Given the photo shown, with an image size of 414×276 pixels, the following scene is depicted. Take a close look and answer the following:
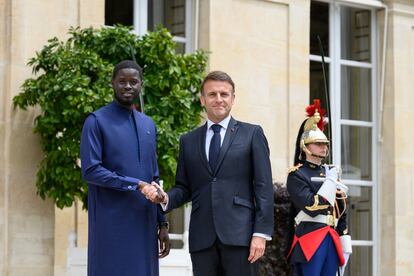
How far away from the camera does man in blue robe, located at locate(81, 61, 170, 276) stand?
19.9 feet

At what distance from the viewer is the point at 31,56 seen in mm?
9688

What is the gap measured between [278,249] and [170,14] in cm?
347

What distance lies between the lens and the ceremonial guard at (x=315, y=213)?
8.19m

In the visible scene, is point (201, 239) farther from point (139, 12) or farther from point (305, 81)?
point (305, 81)

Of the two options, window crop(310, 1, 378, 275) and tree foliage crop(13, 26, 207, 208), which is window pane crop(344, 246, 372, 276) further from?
tree foliage crop(13, 26, 207, 208)

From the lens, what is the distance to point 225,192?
244 inches

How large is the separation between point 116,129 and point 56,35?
153 inches

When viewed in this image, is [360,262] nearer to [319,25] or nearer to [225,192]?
[319,25]

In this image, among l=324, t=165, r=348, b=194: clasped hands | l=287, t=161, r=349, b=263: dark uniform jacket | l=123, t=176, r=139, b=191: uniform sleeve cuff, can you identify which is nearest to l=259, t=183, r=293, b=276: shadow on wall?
l=287, t=161, r=349, b=263: dark uniform jacket

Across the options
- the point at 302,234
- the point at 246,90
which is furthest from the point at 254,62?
A: the point at 302,234

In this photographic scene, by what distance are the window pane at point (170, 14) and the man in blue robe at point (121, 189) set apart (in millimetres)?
5122

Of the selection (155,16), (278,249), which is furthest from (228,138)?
(155,16)

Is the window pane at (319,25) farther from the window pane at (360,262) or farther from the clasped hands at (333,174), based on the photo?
the clasped hands at (333,174)

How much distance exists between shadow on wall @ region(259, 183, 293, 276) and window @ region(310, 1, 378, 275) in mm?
3688
